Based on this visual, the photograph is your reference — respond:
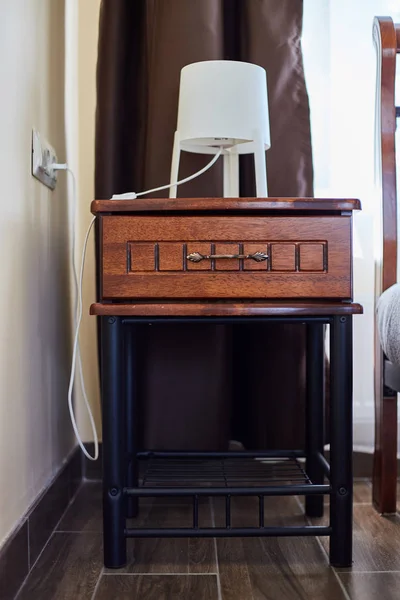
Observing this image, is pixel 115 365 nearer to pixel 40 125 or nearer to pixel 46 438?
pixel 46 438

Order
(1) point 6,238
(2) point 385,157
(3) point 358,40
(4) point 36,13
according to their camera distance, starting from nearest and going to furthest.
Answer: (1) point 6,238 < (4) point 36,13 < (2) point 385,157 < (3) point 358,40

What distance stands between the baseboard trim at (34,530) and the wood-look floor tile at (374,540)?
502 millimetres

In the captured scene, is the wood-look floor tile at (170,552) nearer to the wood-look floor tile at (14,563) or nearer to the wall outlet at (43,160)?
the wood-look floor tile at (14,563)

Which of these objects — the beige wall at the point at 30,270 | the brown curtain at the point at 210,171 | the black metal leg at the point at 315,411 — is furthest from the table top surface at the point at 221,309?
the brown curtain at the point at 210,171

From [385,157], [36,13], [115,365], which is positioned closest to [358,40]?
[385,157]

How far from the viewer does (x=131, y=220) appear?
102cm

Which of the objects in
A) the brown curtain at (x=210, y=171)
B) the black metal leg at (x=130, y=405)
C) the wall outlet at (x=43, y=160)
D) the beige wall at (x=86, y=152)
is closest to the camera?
the wall outlet at (x=43, y=160)

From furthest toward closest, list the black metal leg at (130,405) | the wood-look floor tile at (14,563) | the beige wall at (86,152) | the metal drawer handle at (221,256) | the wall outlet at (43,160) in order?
1. the beige wall at (86,152)
2. the black metal leg at (130,405)
3. the wall outlet at (43,160)
4. the metal drawer handle at (221,256)
5. the wood-look floor tile at (14,563)

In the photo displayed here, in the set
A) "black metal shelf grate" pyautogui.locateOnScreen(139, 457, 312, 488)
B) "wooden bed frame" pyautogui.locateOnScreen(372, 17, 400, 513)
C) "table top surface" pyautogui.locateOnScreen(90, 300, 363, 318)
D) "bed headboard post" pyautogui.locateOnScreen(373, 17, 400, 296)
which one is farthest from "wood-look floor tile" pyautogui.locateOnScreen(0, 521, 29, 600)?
"bed headboard post" pyautogui.locateOnScreen(373, 17, 400, 296)

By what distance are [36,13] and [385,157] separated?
735 millimetres

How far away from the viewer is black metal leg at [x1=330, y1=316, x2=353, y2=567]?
104cm

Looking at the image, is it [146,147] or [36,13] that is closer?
[36,13]

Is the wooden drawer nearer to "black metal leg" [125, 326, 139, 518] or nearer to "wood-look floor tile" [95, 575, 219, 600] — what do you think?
"black metal leg" [125, 326, 139, 518]

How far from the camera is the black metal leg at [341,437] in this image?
3.42 feet
